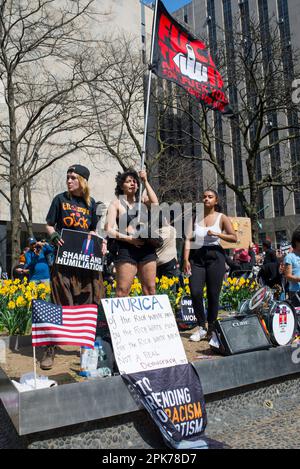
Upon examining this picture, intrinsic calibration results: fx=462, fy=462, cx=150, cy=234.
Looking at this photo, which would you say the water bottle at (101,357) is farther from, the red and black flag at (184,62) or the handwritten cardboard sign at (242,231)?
the handwritten cardboard sign at (242,231)

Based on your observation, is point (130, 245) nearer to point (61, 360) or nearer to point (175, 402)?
point (61, 360)

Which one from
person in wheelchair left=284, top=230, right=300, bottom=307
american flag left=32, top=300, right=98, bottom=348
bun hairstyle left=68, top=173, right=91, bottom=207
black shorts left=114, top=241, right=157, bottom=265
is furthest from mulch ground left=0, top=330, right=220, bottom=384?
bun hairstyle left=68, top=173, right=91, bottom=207

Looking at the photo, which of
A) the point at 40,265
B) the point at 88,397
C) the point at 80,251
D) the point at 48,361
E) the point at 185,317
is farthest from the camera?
the point at 40,265

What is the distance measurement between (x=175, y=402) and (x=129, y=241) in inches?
72.3

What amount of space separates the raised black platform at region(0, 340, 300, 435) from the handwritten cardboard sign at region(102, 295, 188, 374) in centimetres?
23

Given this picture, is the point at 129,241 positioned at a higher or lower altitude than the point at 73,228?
lower

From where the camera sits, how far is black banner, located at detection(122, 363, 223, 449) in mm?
3529

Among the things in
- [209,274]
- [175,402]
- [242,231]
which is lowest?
[175,402]

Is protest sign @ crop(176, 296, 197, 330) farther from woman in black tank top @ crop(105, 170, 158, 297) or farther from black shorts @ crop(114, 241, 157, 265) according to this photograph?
black shorts @ crop(114, 241, 157, 265)

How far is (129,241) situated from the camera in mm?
4945

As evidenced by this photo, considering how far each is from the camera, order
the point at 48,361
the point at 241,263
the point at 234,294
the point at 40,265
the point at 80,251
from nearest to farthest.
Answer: the point at 48,361, the point at 80,251, the point at 234,294, the point at 40,265, the point at 241,263

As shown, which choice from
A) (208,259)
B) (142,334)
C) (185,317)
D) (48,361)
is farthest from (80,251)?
(185,317)

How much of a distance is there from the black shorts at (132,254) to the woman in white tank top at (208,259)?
87 cm

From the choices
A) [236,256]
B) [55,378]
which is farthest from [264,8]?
[55,378]
